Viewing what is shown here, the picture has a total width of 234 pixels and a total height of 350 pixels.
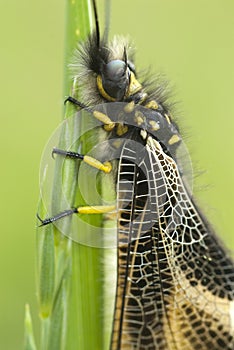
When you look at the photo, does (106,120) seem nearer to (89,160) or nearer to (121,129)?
(121,129)

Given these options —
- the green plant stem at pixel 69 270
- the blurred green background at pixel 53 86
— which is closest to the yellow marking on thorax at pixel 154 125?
the green plant stem at pixel 69 270

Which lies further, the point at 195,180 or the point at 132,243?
the point at 195,180

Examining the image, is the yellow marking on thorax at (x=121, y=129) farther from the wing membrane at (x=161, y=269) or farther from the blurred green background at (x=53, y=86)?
the blurred green background at (x=53, y=86)

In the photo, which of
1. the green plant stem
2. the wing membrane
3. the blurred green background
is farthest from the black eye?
the blurred green background

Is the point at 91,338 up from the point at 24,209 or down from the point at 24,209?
down

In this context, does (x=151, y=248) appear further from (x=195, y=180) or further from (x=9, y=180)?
(x=9, y=180)

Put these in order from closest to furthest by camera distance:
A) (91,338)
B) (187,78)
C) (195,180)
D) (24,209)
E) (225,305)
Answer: (91,338), (225,305), (195,180), (24,209), (187,78)

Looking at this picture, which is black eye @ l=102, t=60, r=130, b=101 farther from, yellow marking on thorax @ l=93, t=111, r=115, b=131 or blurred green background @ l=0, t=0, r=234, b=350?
blurred green background @ l=0, t=0, r=234, b=350

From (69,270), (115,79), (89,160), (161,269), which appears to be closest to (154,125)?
(115,79)

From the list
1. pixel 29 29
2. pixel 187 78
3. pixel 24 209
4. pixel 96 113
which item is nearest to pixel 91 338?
pixel 96 113
